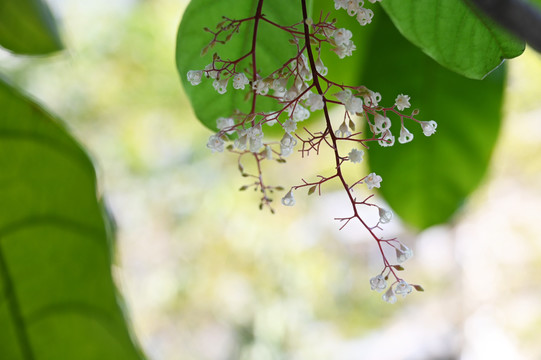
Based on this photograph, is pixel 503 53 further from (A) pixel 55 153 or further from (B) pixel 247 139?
(A) pixel 55 153

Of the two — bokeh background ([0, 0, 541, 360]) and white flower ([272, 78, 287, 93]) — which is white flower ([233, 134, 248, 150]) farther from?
bokeh background ([0, 0, 541, 360])

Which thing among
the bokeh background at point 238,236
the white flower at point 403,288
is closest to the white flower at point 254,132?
the white flower at point 403,288

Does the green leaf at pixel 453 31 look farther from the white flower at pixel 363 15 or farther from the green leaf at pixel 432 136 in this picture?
the green leaf at pixel 432 136

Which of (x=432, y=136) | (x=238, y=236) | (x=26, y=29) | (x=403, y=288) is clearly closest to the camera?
(x=403, y=288)

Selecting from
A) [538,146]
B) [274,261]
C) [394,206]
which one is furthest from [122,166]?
[394,206]

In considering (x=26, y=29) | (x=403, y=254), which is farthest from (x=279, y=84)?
(x=26, y=29)

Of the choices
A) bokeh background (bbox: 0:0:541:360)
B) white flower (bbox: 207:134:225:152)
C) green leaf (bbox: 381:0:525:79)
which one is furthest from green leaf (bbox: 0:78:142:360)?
bokeh background (bbox: 0:0:541:360)

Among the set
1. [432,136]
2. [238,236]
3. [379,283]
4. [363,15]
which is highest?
[363,15]

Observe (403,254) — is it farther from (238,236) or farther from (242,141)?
(238,236)
